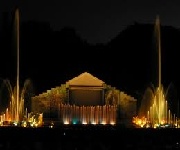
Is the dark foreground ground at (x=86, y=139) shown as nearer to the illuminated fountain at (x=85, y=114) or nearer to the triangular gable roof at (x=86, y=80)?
the illuminated fountain at (x=85, y=114)

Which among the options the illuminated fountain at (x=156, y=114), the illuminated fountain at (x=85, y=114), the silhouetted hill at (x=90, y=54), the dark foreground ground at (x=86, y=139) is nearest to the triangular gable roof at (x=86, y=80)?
the illuminated fountain at (x=85, y=114)

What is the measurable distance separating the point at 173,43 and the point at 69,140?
39.7 metres

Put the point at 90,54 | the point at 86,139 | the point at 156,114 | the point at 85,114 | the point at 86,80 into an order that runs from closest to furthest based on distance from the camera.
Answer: the point at 86,139 < the point at 85,114 < the point at 86,80 < the point at 156,114 < the point at 90,54

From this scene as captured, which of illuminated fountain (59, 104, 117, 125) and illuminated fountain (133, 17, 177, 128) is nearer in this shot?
illuminated fountain (133, 17, 177, 128)

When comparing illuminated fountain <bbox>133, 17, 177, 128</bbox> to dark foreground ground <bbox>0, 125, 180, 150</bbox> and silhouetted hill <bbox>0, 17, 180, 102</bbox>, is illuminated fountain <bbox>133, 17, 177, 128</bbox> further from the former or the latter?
silhouetted hill <bbox>0, 17, 180, 102</bbox>

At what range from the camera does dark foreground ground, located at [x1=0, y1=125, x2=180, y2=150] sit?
942 inches

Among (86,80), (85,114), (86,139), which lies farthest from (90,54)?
(86,139)

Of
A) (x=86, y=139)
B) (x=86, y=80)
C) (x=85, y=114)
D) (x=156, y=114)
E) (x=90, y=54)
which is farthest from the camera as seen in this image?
(x=90, y=54)

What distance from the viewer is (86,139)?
2488 cm

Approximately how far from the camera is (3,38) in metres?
64.1

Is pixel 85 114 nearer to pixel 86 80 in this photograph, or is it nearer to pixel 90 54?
pixel 86 80

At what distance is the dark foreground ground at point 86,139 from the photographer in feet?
78.5

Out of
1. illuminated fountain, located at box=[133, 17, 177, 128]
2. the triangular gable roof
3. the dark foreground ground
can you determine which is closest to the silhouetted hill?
illuminated fountain, located at box=[133, 17, 177, 128]

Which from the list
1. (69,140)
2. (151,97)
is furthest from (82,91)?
(69,140)
